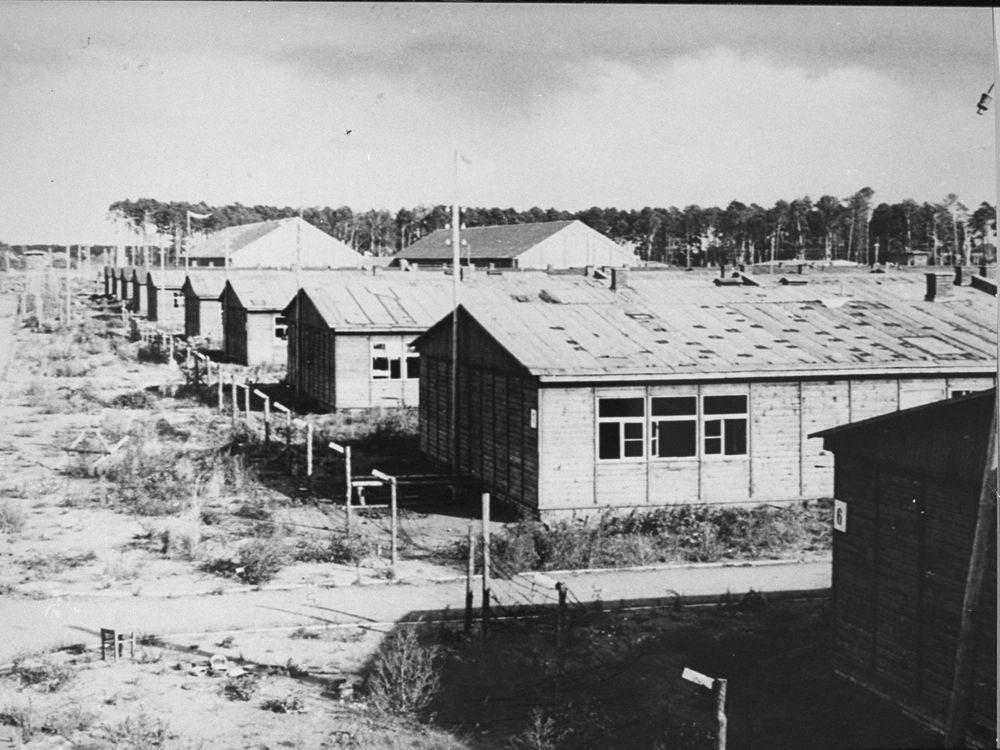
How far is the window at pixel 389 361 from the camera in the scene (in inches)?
1266

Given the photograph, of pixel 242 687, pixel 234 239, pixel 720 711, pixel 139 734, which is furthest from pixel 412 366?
pixel 234 239

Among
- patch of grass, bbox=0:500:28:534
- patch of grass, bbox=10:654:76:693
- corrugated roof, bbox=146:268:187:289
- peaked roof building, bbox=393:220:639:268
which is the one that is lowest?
patch of grass, bbox=10:654:76:693

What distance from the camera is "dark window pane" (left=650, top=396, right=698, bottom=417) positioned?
732 inches

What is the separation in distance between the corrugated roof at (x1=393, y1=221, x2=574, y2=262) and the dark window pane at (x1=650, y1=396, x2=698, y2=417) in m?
48.0

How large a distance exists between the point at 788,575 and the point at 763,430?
171 inches

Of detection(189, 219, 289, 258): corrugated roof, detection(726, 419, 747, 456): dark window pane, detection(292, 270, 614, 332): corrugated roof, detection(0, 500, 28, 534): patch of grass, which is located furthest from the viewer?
detection(189, 219, 289, 258): corrugated roof

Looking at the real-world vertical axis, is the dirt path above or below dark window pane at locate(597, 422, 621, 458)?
below

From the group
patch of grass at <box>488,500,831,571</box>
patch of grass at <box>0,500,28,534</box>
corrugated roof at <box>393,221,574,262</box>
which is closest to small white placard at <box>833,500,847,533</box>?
patch of grass at <box>488,500,831,571</box>

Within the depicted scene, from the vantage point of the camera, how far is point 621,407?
18500 millimetres

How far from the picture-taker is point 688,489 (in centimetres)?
1884

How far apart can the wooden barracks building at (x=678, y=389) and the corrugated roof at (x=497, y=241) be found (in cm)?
4560

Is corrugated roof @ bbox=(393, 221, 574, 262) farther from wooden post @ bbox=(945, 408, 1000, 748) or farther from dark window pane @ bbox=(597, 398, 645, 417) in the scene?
wooden post @ bbox=(945, 408, 1000, 748)

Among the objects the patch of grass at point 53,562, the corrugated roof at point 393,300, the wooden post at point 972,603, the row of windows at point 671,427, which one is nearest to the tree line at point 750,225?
the corrugated roof at point 393,300

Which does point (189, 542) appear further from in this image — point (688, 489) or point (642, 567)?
point (688, 489)
